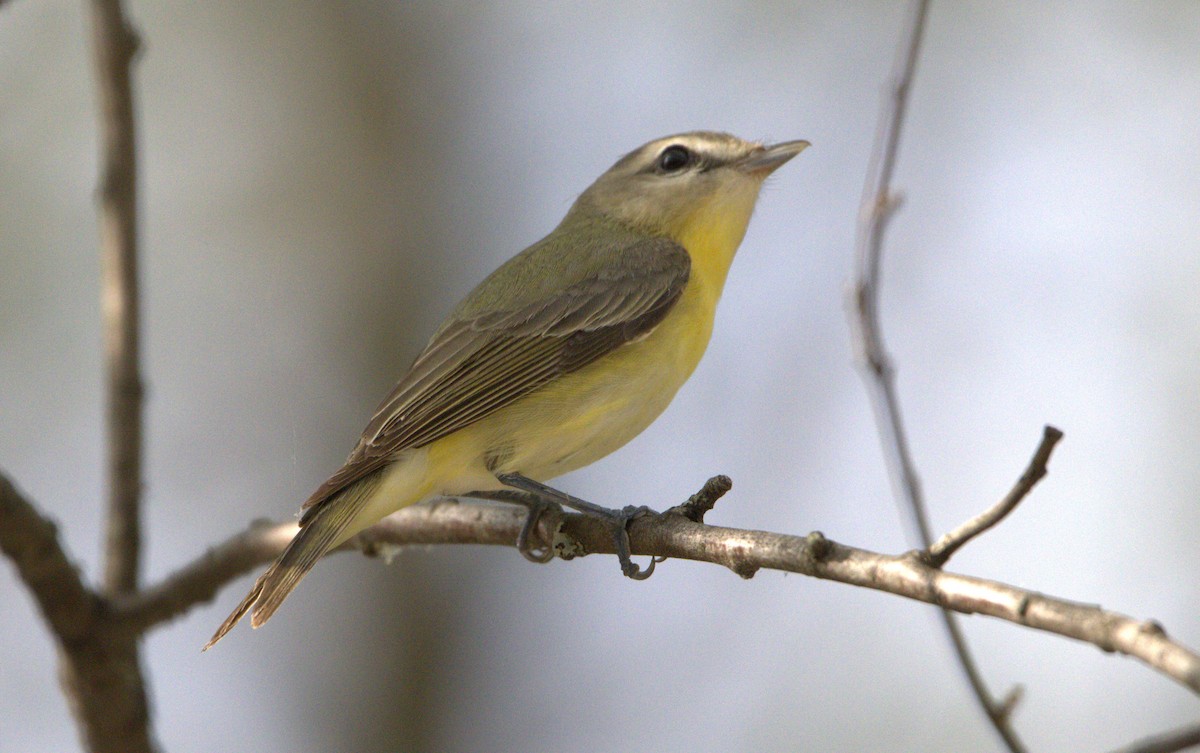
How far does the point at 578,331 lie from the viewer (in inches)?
172

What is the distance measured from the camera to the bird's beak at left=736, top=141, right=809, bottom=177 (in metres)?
4.75

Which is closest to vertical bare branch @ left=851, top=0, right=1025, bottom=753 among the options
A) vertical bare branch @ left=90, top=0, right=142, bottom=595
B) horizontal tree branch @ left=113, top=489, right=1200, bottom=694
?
horizontal tree branch @ left=113, top=489, right=1200, bottom=694

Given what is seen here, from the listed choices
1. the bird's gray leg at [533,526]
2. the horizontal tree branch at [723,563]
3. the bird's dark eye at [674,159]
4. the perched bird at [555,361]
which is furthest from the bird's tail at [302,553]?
the bird's dark eye at [674,159]

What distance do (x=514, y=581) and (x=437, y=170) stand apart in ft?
10.2

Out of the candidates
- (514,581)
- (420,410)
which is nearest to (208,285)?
(514,581)

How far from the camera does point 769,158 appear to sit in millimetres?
4789

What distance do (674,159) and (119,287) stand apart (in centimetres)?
231

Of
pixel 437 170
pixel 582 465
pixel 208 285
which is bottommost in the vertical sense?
pixel 582 465

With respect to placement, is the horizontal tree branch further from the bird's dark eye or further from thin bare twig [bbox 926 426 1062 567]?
the bird's dark eye

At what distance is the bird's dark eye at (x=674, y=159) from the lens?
5.04 metres

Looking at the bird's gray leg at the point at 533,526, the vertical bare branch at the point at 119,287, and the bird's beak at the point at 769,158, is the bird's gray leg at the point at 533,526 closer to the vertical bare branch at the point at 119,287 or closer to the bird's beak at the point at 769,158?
the vertical bare branch at the point at 119,287

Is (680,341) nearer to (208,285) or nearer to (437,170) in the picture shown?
(437,170)

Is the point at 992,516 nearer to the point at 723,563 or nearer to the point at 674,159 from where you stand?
the point at 723,563

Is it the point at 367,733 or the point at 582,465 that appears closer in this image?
the point at 582,465
